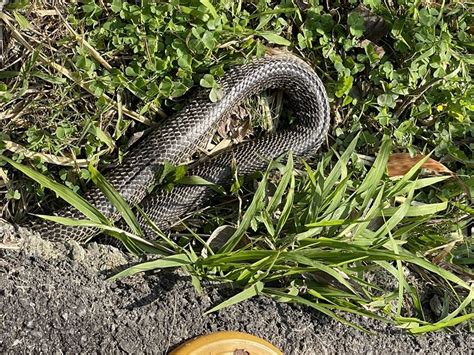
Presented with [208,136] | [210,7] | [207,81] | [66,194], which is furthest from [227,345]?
[210,7]

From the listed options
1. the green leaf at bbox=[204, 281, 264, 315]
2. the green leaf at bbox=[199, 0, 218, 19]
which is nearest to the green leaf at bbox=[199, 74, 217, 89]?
the green leaf at bbox=[199, 0, 218, 19]

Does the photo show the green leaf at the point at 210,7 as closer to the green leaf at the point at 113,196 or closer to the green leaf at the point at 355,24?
the green leaf at the point at 355,24

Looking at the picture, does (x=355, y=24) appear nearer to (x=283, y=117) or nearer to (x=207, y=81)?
(x=283, y=117)

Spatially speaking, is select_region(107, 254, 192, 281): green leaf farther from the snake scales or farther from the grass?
the snake scales

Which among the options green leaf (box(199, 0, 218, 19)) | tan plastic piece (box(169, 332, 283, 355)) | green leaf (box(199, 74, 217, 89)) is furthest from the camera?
green leaf (box(199, 74, 217, 89))

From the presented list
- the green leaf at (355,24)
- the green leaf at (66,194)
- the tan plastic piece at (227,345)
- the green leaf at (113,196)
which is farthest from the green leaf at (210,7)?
the tan plastic piece at (227,345)

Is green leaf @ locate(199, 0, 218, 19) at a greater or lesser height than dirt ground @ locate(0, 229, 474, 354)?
greater
